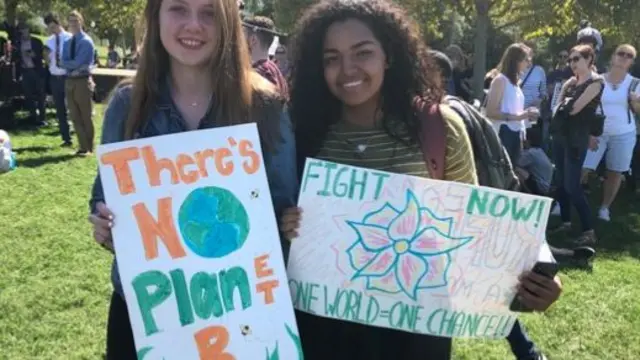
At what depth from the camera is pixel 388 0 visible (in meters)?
2.14

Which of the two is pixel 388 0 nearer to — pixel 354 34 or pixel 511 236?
pixel 354 34

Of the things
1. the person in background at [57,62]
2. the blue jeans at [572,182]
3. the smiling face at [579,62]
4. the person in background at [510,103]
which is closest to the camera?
the smiling face at [579,62]

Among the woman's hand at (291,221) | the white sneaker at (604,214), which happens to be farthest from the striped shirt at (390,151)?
the white sneaker at (604,214)

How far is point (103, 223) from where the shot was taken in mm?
1862

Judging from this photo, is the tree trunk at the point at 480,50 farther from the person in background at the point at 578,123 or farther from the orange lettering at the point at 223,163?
the orange lettering at the point at 223,163

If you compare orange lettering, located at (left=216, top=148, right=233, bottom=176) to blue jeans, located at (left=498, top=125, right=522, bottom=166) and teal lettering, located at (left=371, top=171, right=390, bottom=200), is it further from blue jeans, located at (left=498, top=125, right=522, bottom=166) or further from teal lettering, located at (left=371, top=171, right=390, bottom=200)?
blue jeans, located at (left=498, top=125, right=522, bottom=166)

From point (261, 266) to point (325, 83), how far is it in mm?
613

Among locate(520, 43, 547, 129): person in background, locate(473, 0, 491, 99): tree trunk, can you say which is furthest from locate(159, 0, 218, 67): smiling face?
locate(473, 0, 491, 99): tree trunk

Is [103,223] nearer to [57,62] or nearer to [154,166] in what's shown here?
[154,166]

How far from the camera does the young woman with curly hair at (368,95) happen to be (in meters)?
2.02

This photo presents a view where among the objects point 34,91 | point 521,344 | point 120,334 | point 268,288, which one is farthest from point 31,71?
point 268,288

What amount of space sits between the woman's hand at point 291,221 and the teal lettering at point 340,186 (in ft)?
0.40

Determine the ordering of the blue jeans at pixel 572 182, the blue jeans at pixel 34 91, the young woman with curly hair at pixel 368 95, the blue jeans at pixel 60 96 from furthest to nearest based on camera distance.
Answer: the blue jeans at pixel 34 91 < the blue jeans at pixel 60 96 < the blue jeans at pixel 572 182 < the young woman with curly hair at pixel 368 95

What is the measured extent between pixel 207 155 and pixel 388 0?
793 mm
